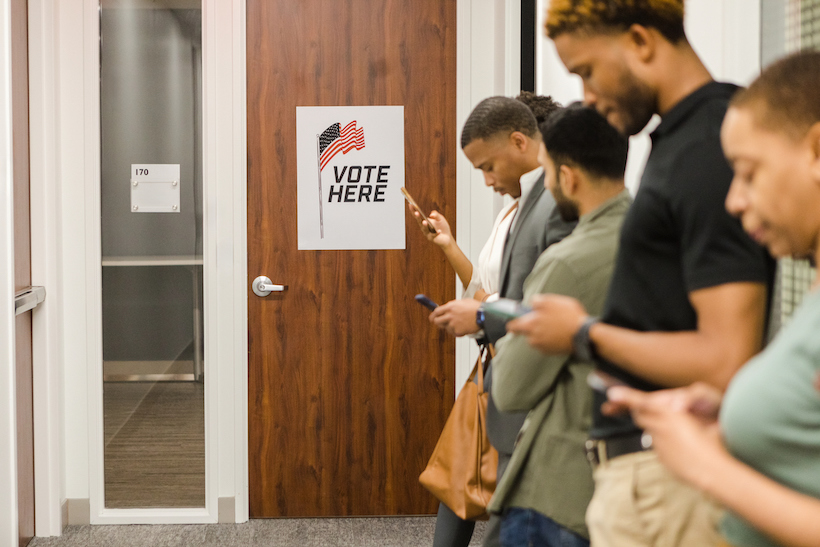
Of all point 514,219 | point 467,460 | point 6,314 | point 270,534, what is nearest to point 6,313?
point 6,314

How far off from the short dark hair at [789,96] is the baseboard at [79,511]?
2.98 meters

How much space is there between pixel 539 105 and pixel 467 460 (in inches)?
37.8

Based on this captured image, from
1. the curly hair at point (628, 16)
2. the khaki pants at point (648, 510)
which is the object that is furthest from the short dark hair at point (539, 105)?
the khaki pants at point (648, 510)

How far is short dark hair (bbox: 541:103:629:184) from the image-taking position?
4.22 ft

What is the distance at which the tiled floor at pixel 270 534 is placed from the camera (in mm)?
2828

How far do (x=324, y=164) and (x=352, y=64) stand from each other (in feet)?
1.36

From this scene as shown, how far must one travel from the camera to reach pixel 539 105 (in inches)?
79.0

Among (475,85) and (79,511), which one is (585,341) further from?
(79,511)

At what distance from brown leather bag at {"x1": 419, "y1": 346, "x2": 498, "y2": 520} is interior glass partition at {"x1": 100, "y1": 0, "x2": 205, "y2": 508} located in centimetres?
136

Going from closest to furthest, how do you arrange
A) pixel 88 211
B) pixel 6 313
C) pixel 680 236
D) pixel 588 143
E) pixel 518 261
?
pixel 680 236
pixel 588 143
pixel 518 261
pixel 6 313
pixel 88 211

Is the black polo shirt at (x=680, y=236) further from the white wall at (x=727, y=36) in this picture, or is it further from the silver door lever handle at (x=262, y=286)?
the silver door lever handle at (x=262, y=286)

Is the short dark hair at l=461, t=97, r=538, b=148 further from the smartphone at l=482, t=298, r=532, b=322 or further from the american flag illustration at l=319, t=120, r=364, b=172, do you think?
the american flag illustration at l=319, t=120, r=364, b=172

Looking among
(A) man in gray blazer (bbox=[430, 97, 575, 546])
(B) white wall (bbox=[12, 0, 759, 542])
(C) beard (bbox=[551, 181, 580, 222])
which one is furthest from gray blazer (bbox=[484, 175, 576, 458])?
(B) white wall (bbox=[12, 0, 759, 542])

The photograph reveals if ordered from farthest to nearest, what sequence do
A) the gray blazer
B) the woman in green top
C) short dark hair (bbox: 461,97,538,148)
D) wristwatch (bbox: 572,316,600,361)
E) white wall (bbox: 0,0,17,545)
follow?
white wall (bbox: 0,0,17,545) < short dark hair (bbox: 461,97,538,148) < the gray blazer < wristwatch (bbox: 572,316,600,361) < the woman in green top
